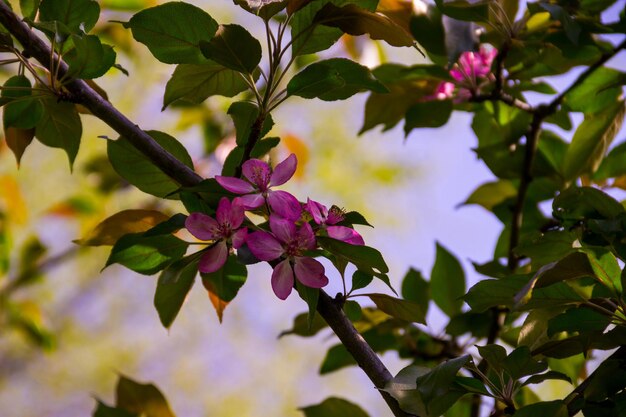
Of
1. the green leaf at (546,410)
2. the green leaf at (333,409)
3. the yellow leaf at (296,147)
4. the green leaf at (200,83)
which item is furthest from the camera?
the yellow leaf at (296,147)

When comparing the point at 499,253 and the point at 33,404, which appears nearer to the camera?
the point at 499,253

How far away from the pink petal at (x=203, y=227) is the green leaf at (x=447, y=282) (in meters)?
0.38

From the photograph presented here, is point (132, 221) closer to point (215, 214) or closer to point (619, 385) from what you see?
point (215, 214)

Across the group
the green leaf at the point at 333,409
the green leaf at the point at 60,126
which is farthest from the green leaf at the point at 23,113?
the green leaf at the point at 333,409

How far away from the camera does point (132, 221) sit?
533 millimetres

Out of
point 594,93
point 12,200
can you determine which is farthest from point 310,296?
point 12,200

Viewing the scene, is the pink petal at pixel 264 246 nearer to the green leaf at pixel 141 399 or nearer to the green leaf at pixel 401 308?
the green leaf at pixel 401 308

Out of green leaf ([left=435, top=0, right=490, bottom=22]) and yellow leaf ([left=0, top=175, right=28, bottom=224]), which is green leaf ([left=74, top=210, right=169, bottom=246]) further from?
yellow leaf ([left=0, top=175, right=28, bottom=224])

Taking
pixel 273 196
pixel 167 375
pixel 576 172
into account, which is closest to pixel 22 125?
pixel 273 196

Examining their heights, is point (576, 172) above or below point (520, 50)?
below

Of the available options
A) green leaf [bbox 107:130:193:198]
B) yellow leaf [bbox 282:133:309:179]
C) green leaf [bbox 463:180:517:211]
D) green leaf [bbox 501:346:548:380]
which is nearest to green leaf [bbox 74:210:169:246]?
green leaf [bbox 107:130:193:198]

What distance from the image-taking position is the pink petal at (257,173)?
0.45m

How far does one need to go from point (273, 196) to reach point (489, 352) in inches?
6.7

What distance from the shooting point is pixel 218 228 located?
452 mm
